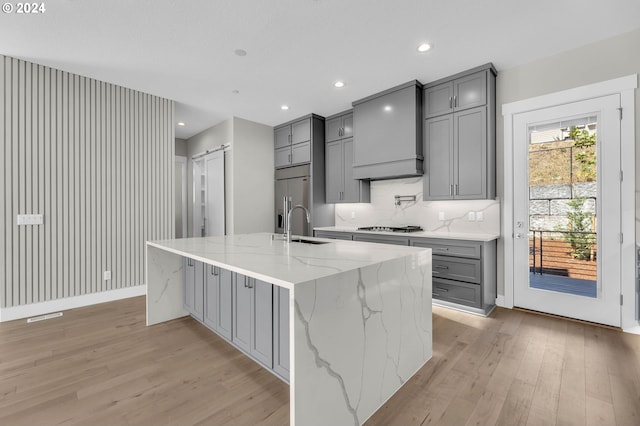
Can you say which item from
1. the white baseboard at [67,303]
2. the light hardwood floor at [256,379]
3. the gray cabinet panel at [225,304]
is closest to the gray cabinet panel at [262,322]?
the light hardwood floor at [256,379]

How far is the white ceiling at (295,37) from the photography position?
2.24 metres

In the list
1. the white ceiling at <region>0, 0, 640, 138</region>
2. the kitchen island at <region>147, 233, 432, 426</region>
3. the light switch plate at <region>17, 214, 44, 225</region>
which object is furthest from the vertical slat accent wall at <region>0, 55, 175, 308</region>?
the kitchen island at <region>147, 233, 432, 426</region>

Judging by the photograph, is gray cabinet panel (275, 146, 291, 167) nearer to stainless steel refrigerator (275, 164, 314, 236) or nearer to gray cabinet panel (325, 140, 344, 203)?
stainless steel refrigerator (275, 164, 314, 236)

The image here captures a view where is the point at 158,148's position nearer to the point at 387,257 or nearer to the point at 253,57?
the point at 253,57

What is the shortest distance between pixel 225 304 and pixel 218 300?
0.41 feet

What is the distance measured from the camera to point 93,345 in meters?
2.39

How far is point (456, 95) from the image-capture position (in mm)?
3316

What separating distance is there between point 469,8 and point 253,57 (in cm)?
201

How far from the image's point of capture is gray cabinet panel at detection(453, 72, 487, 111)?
122 inches

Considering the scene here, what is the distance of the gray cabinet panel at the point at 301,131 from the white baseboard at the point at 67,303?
3236mm

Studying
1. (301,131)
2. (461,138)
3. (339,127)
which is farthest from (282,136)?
(461,138)

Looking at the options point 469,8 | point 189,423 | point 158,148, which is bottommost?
point 189,423

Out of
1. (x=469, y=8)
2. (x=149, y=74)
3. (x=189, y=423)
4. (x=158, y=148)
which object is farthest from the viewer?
(x=158, y=148)

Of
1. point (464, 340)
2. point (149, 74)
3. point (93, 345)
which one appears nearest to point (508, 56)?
point (464, 340)
